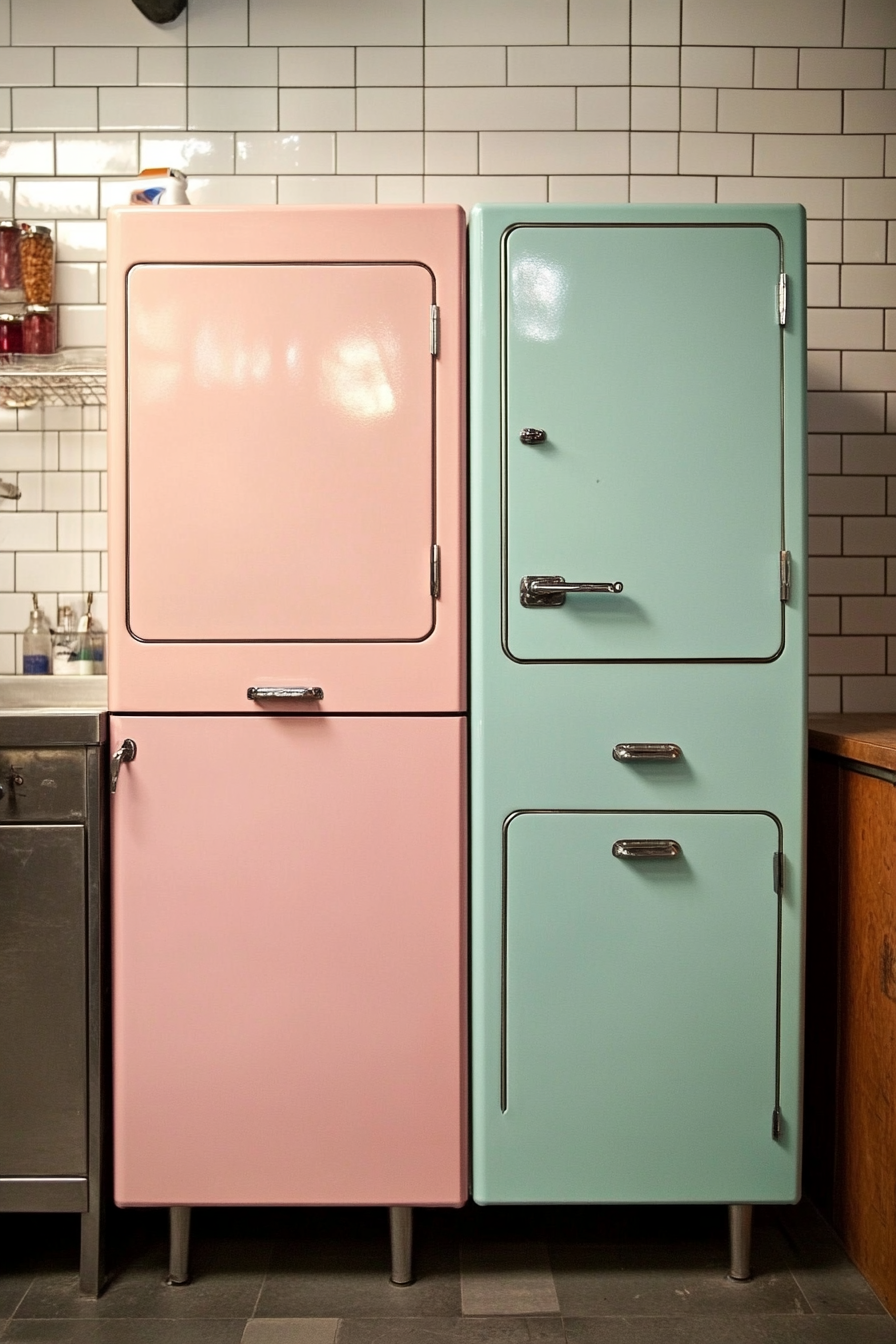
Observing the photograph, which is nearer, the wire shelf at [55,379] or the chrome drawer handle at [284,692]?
the chrome drawer handle at [284,692]

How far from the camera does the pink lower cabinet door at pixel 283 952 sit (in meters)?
1.75

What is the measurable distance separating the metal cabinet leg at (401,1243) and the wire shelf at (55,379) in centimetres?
183

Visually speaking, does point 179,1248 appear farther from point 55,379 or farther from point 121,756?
point 55,379

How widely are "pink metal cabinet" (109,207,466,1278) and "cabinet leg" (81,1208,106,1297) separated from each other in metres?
0.08

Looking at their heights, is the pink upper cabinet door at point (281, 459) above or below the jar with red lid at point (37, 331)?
below

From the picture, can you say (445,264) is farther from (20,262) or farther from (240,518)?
(20,262)

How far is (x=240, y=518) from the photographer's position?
1.75 meters

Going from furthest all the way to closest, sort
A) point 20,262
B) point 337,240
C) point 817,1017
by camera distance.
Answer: point 20,262, point 817,1017, point 337,240

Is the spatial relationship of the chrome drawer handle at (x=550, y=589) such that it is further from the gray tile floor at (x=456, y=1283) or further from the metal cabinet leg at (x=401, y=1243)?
the gray tile floor at (x=456, y=1283)

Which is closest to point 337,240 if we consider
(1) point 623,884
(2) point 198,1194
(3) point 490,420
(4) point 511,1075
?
(3) point 490,420

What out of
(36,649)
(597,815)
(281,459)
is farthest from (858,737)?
(36,649)

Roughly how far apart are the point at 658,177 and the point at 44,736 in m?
1.92

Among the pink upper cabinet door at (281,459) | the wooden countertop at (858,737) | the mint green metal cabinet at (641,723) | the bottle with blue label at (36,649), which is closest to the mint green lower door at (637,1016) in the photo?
the mint green metal cabinet at (641,723)

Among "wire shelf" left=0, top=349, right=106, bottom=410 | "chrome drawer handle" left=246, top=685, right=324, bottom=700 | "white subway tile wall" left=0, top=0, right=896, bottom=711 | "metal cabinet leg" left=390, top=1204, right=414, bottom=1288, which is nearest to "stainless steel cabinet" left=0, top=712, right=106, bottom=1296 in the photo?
"chrome drawer handle" left=246, top=685, right=324, bottom=700
